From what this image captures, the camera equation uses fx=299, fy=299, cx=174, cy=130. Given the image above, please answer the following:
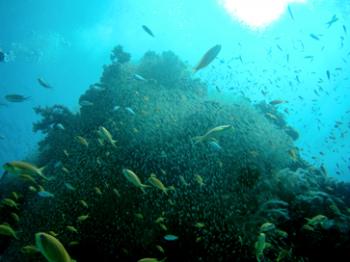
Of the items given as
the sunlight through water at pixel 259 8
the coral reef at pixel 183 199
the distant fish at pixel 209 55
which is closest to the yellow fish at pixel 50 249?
the coral reef at pixel 183 199

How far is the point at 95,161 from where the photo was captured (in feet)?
26.0

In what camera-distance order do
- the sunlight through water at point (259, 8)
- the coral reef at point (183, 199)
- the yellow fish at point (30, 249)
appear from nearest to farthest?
the yellow fish at point (30, 249), the coral reef at point (183, 199), the sunlight through water at point (259, 8)

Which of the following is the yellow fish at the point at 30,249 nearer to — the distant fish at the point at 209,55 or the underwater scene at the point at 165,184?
the underwater scene at the point at 165,184

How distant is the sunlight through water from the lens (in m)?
35.7

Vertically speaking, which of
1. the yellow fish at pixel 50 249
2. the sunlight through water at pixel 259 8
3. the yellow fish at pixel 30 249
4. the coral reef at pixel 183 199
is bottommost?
the yellow fish at pixel 50 249

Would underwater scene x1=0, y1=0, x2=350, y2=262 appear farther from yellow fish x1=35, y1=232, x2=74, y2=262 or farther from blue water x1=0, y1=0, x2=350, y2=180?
blue water x1=0, y1=0, x2=350, y2=180

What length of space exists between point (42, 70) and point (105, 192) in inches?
3336

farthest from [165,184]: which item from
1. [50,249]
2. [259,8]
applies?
[259,8]

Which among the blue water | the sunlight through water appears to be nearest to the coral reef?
the blue water

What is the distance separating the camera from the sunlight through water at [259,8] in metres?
35.7

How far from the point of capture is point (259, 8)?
124 feet

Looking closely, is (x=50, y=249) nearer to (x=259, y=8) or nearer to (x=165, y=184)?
(x=165, y=184)

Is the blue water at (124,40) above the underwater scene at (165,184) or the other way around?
above

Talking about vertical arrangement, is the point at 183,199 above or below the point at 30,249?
above
